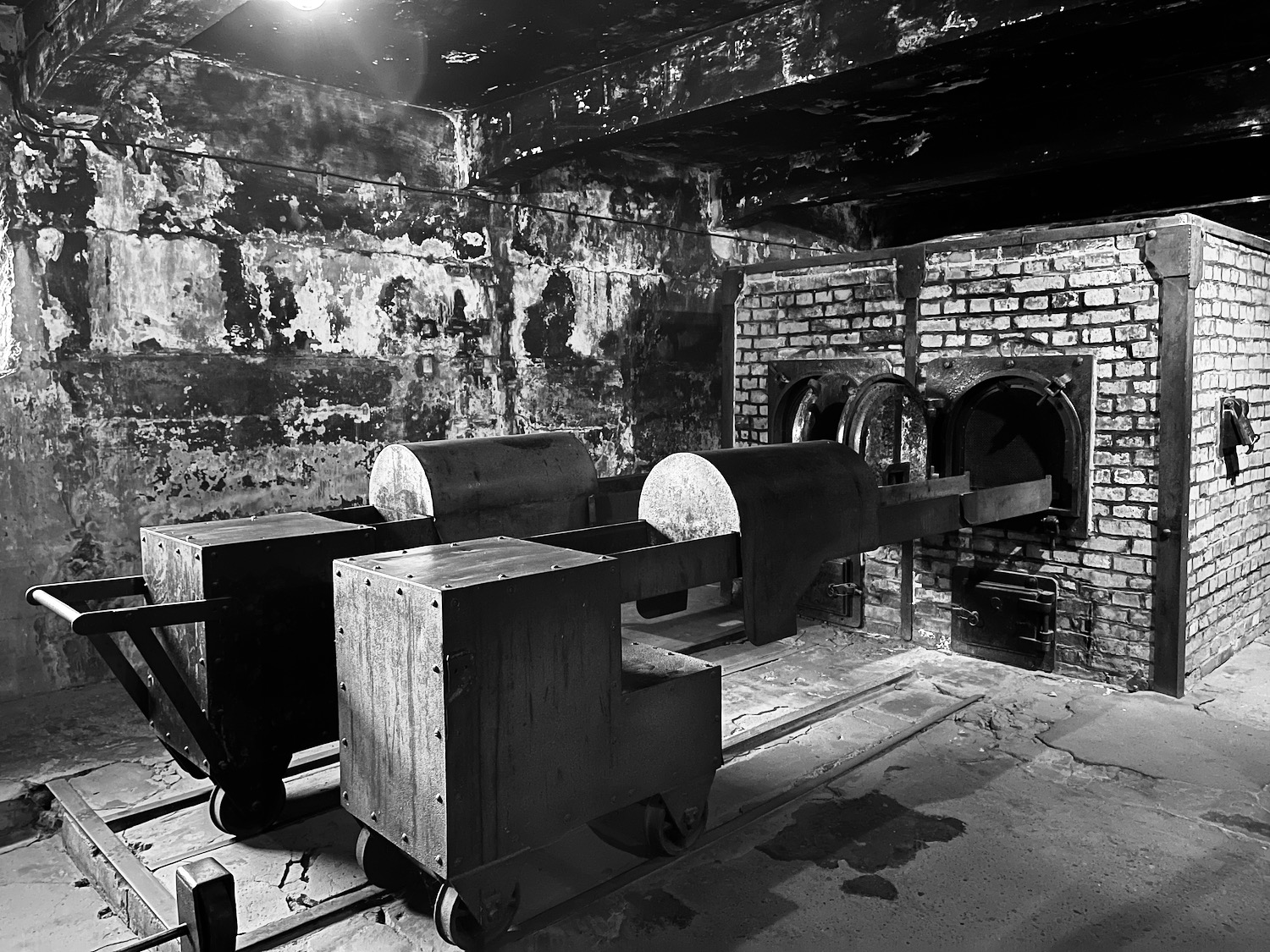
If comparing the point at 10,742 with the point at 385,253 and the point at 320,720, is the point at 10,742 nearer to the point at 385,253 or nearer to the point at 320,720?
the point at 320,720

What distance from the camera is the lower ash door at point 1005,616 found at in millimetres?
4305

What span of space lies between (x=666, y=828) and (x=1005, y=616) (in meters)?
2.46

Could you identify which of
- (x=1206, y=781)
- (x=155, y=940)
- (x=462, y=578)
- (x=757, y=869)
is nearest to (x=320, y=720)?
(x=155, y=940)

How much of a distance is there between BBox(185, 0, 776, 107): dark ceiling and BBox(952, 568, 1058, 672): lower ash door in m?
2.74

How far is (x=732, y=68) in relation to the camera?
3.98m

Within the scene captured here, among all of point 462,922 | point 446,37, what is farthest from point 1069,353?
point 462,922

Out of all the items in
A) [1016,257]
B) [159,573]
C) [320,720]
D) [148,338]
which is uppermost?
[1016,257]

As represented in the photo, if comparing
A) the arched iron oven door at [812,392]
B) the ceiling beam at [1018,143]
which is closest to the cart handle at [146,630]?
the arched iron oven door at [812,392]

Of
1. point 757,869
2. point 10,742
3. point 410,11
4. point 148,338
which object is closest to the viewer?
point 757,869

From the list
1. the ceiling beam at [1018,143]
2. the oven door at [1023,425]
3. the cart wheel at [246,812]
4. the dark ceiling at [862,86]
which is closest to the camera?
the cart wheel at [246,812]

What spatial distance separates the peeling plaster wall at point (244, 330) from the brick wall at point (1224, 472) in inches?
125

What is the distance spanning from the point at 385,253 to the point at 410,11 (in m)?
1.33

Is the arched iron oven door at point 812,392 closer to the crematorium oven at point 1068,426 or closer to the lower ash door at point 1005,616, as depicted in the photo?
the crematorium oven at point 1068,426

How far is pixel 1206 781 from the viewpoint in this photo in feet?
10.4
